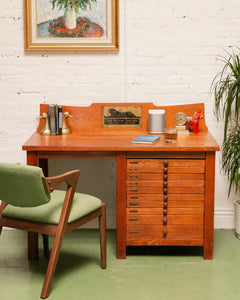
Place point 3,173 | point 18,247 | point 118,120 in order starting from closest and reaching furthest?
point 3,173 < point 18,247 < point 118,120

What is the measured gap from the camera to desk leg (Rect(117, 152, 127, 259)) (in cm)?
333

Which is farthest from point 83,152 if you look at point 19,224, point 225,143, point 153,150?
point 225,143

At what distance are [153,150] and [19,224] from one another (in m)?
1.03

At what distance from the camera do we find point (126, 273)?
10.5 ft

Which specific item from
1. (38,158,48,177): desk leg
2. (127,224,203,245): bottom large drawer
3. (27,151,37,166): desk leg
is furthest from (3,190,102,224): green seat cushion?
(38,158,48,177): desk leg

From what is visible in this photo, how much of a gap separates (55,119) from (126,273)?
4.26 feet

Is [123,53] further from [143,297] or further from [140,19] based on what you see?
[143,297]

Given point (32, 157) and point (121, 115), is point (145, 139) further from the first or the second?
point (32, 157)

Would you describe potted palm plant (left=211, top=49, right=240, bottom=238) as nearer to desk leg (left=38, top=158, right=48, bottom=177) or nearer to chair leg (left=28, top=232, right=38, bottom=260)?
desk leg (left=38, top=158, right=48, bottom=177)

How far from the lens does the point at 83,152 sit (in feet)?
10.9

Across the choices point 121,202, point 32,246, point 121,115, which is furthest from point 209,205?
point 32,246

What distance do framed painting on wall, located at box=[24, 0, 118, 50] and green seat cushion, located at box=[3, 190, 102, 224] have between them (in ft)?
4.59

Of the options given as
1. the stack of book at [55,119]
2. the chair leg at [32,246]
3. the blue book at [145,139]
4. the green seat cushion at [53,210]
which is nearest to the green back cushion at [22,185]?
the green seat cushion at [53,210]

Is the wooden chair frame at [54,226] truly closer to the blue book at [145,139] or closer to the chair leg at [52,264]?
the chair leg at [52,264]
